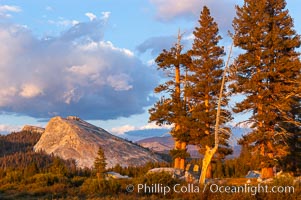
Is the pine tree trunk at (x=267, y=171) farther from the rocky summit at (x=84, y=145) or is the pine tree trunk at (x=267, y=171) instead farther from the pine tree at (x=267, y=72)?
the rocky summit at (x=84, y=145)

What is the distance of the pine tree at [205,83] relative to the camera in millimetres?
27484

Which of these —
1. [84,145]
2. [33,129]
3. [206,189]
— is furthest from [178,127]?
[33,129]

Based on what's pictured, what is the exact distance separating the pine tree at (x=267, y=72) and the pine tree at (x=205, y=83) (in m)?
1.97

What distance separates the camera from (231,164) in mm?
45500

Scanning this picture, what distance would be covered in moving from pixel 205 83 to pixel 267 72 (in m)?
4.56

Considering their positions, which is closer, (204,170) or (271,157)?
(204,170)

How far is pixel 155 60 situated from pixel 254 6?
8.37 m

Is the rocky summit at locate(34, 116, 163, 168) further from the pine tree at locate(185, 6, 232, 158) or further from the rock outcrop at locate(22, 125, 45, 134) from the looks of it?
the pine tree at locate(185, 6, 232, 158)

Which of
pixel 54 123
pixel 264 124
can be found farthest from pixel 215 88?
pixel 54 123

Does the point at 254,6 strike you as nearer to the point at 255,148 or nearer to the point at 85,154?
the point at 255,148

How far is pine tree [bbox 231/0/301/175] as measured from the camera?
2497cm

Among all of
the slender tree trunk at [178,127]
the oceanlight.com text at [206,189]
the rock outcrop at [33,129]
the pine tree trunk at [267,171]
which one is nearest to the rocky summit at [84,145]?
the rock outcrop at [33,129]

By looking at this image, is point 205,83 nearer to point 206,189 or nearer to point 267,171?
point 267,171

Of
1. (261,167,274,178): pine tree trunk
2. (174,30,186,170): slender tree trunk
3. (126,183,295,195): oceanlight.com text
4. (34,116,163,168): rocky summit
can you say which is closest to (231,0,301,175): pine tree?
(261,167,274,178): pine tree trunk
